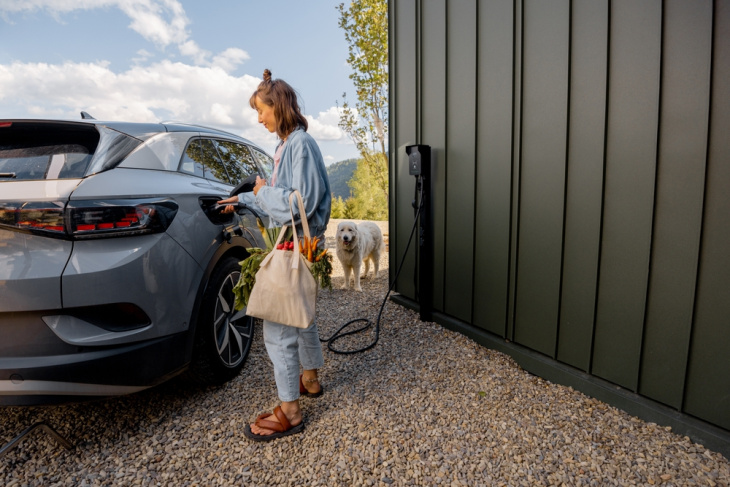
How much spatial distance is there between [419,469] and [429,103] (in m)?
3.17

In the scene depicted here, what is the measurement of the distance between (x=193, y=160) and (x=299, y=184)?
113cm

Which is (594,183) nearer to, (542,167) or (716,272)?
(542,167)

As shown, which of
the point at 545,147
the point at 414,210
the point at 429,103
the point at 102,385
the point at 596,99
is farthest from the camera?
the point at 414,210

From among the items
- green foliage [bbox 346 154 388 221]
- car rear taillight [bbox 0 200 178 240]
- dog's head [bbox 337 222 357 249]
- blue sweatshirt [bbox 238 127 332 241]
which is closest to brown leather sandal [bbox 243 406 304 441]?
blue sweatshirt [bbox 238 127 332 241]

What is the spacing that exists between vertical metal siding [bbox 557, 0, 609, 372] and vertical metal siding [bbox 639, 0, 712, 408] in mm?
323

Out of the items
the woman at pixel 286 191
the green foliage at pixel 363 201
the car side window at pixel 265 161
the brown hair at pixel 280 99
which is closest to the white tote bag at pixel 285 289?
the woman at pixel 286 191

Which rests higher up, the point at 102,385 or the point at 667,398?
the point at 102,385

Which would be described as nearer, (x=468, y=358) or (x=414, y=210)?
(x=468, y=358)

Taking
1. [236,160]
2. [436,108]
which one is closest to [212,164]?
[236,160]

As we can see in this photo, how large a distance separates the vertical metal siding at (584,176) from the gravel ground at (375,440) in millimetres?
493

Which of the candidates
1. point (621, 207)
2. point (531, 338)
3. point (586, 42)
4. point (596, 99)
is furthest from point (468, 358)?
point (586, 42)

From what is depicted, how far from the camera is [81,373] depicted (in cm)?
185

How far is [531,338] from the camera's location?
9.86 ft

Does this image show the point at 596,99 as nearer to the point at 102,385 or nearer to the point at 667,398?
the point at 667,398
